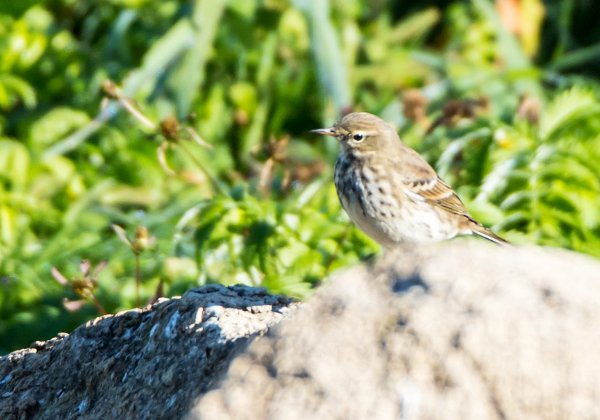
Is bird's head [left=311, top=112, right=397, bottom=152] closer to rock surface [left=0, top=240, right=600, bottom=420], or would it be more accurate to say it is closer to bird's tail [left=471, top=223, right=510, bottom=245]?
bird's tail [left=471, top=223, right=510, bottom=245]

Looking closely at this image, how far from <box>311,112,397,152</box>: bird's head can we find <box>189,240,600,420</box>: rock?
2.29m

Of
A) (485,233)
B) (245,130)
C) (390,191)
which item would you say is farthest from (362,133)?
(245,130)

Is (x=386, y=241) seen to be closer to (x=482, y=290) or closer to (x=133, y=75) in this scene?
(x=482, y=290)

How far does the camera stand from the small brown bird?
15.7 ft

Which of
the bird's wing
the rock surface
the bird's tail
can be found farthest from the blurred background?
the rock surface

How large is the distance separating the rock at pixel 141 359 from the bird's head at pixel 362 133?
4.40ft

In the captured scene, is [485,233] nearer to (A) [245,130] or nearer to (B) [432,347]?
(B) [432,347]

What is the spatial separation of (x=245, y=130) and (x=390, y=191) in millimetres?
3671

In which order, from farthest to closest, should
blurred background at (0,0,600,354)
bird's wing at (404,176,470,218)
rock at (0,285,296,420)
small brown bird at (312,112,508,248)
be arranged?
blurred background at (0,0,600,354), bird's wing at (404,176,470,218), small brown bird at (312,112,508,248), rock at (0,285,296,420)

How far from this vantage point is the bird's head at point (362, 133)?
204 inches

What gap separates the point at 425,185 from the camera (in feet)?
17.1

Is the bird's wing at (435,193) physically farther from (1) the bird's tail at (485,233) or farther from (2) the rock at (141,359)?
(2) the rock at (141,359)

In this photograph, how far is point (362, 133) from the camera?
5227mm

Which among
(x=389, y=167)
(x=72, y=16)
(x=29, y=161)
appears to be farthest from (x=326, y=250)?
(x=72, y=16)
